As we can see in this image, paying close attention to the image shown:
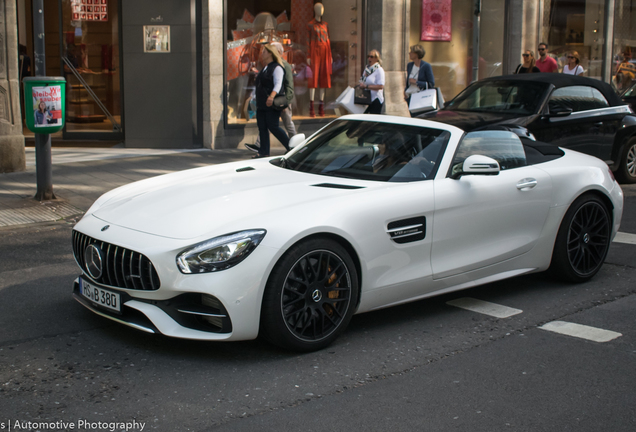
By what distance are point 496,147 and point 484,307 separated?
3.98 ft

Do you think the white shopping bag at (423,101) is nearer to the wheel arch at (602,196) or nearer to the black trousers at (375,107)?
the black trousers at (375,107)

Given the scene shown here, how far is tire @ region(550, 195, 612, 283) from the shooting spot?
19.3 ft

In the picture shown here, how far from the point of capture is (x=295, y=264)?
430 centimetres

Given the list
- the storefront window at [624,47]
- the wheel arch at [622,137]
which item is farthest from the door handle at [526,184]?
the storefront window at [624,47]

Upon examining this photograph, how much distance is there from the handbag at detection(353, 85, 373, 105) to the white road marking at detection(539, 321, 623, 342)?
8027mm

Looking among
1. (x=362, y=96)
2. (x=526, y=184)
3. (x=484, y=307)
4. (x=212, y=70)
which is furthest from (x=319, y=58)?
(x=484, y=307)

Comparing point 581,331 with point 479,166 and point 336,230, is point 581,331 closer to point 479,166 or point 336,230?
point 479,166

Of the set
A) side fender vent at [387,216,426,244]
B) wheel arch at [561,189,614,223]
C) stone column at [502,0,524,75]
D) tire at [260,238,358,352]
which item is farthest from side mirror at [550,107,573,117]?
stone column at [502,0,524,75]

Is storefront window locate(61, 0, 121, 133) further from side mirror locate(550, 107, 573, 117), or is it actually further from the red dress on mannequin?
side mirror locate(550, 107, 573, 117)

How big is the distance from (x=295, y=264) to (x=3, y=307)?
229 cm

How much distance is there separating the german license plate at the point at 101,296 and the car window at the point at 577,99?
7301 millimetres

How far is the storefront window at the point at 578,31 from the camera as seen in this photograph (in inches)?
857

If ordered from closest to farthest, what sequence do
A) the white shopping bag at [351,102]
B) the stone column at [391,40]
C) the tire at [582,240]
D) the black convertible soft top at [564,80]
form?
the tire at [582,240] → the black convertible soft top at [564,80] → the white shopping bag at [351,102] → the stone column at [391,40]

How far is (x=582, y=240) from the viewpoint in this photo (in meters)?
6.03
